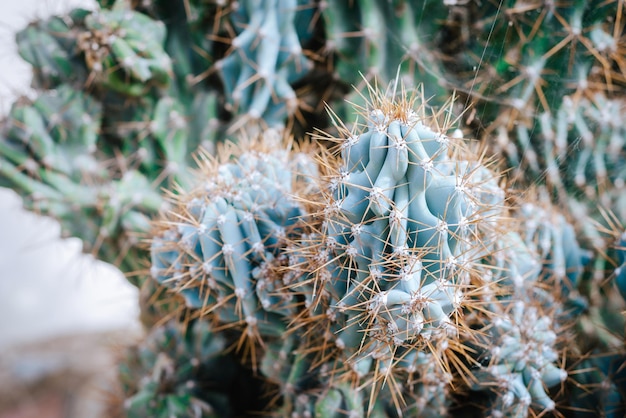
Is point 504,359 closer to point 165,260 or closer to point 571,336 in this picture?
point 571,336

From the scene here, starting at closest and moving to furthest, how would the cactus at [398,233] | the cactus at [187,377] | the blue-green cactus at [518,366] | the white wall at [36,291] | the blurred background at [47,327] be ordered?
1. the cactus at [398,233]
2. the blue-green cactus at [518,366]
3. the cactus at [187,377]
4. the blurred background at [47,327]
5. the white wall at [36,291]

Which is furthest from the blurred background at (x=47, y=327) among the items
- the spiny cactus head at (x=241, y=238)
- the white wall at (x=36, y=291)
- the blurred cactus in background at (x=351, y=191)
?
the spiny cactus head at (x=241, y=238)

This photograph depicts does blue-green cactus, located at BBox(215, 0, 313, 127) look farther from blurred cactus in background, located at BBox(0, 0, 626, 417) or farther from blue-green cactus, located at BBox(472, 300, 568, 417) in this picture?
blue-green cactus, located at BBox(472, 300, 568, 417)

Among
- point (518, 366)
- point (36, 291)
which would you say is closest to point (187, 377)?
point (518, 366)

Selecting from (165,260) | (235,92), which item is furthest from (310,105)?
(165,260)

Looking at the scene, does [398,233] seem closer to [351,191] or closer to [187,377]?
[351,191]

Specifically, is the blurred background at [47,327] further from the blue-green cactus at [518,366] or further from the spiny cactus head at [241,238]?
the blue-green cactus at [518,366]

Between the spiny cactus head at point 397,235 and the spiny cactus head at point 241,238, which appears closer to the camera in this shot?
the spiny cactus head at point 397,235

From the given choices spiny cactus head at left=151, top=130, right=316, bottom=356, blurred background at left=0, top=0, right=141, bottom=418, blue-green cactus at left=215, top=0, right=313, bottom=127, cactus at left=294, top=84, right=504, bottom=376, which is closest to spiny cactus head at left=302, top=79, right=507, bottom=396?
cactus at left=294, top=84, right=504, bottom=376
